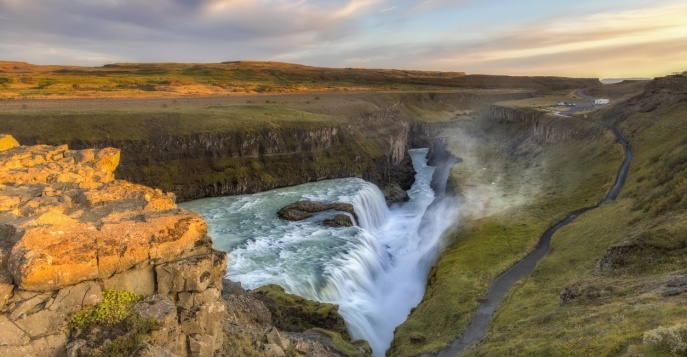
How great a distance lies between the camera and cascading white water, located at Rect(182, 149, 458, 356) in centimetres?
3934

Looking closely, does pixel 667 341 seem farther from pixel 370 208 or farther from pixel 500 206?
pixel 370 208

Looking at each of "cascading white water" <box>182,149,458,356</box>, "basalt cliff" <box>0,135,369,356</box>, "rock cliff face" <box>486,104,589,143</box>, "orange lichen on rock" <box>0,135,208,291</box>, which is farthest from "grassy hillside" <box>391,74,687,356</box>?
"orange lichen on rock" <box>0,135,208,291</box>

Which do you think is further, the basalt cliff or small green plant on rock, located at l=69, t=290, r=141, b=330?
small green plant on rock, located at l=69, t=290, r=141, b=330

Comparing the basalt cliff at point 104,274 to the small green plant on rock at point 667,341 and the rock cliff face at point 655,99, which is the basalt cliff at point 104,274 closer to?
the small green plant on rock at point 667,341

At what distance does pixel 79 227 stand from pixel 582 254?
123 ft

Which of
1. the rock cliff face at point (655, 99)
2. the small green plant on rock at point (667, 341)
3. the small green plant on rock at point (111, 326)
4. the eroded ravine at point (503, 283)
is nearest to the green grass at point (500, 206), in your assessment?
the eroded ravine at point (503, 283)

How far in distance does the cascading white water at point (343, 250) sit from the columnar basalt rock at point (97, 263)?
21.4m

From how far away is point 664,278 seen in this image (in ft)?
79.0

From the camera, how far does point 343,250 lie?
48.0 meters

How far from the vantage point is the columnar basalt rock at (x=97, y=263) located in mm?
12086

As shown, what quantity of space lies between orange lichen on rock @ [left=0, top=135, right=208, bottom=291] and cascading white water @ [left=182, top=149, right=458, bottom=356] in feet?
71.0

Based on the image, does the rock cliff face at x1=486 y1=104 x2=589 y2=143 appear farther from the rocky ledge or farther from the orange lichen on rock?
the orange lichen on rock

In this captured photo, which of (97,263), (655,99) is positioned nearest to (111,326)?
(97,263)

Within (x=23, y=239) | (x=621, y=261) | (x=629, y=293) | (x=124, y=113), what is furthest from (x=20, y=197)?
(x=124, y=113)
